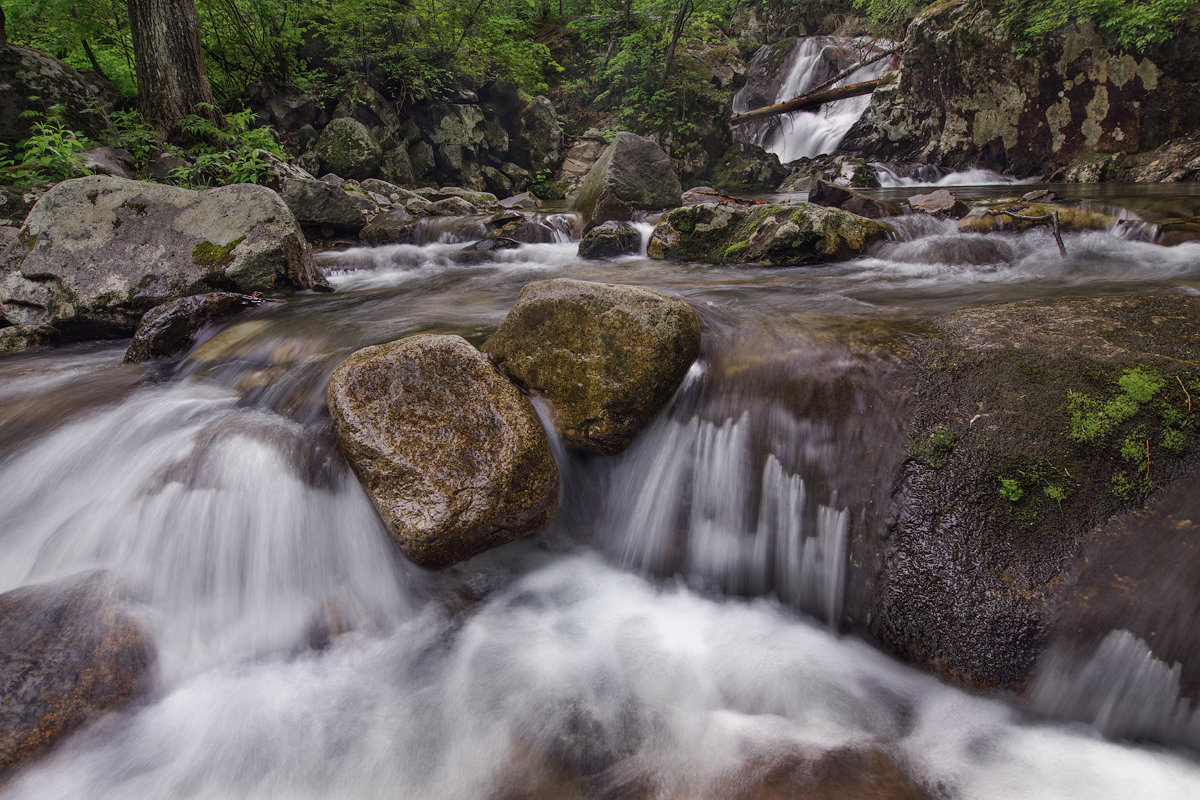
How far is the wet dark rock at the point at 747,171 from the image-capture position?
16266 mm

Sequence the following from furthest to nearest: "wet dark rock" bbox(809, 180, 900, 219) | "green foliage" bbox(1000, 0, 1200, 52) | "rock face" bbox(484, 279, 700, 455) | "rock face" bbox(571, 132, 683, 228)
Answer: "green foliage" bbox(1000, 0, 1200, 52) < "rock face" bbox(571, 132, 683, 228) < "wet dark rock" bbox(809, 180, 900, 219) < "rock face" bbox(484, 279, 700, 455)

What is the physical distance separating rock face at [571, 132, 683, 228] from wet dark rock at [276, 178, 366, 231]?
4004mm

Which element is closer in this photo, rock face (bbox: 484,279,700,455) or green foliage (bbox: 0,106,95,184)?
rock face (bbox: 484,279,700,455)

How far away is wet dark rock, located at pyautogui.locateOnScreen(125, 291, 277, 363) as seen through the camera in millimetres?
4352

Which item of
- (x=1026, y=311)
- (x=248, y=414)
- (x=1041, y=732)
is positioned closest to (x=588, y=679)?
(x=1041, y=732)

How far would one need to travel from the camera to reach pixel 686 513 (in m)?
2.95

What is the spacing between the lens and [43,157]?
21.5 ft

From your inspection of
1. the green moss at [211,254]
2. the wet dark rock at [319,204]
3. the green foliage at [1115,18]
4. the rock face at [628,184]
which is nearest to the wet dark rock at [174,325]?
the green moss at [211,254]

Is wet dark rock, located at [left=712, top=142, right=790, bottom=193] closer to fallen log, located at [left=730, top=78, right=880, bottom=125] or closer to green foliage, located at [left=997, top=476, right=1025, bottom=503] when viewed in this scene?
fallen log, located at [left=730, top=78, right=880, bottom=125]

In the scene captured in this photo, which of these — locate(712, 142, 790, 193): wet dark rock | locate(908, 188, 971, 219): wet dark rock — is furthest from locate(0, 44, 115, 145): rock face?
locate(712, 142, 790, 193): wet dark rock

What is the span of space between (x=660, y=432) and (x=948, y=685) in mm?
1707

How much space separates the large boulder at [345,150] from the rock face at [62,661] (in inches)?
477

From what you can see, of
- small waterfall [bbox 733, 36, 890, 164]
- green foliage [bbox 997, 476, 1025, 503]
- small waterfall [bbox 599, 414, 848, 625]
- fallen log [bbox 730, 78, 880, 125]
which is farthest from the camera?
small waterfall [bbox 733, 36, 890, 164]

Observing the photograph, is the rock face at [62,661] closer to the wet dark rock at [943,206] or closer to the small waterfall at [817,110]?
the wet dark rock at [943,206]
